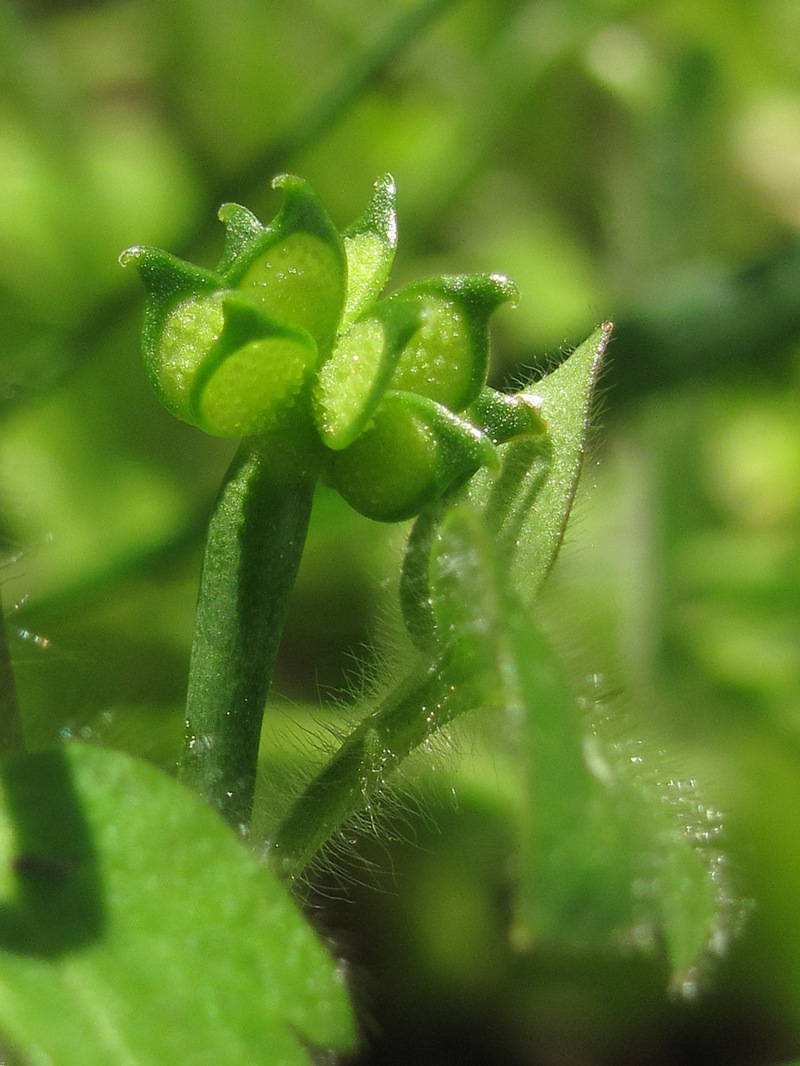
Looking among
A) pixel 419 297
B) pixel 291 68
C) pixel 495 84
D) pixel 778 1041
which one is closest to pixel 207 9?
pixel 291 68

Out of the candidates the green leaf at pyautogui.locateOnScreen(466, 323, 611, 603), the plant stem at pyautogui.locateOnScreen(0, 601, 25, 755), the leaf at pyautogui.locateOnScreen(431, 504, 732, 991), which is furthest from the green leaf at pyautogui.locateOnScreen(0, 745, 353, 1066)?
the green leaf at pyautogui.locateOnScreen(466, 323, 611, 603)

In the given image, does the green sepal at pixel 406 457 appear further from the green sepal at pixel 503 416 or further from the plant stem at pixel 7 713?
the plant stem at pixel 7 713

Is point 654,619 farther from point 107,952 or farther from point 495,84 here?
point 107,952

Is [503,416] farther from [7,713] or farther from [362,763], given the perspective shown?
[7,713]

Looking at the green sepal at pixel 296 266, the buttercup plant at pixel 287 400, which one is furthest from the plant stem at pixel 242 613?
the green sepal at pixel 296 266

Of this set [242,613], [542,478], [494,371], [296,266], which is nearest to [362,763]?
[242,613]
